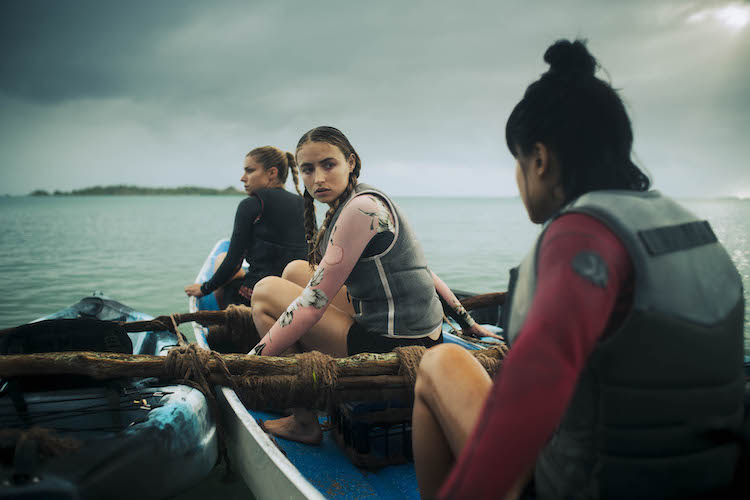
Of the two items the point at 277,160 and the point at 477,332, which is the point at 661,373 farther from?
the point at 277,160

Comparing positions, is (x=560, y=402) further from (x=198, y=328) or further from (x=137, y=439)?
(x=198, y=328)

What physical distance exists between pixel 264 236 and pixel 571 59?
3482 millimetres

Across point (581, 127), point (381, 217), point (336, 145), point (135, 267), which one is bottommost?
point (135, 267)

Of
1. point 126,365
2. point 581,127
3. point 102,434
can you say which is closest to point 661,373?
point 581,127

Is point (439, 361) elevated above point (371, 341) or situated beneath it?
elevated above

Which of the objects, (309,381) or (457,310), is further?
(457,310)

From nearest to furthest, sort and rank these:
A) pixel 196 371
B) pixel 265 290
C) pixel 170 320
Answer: pixel 196 371 < pixel 265 290 < pixel 170 320

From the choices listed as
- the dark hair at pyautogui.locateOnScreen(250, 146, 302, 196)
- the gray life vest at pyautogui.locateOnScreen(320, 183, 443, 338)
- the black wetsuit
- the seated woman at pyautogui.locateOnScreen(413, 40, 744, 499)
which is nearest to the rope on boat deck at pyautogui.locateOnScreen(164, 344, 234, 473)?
the gray life vest at pyautogui.locateOnScreen(320, 183, 443, 338)

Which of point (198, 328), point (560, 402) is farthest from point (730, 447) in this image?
point (198, 328)

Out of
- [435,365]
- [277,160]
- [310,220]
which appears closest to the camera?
[435,365]

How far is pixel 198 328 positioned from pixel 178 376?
1.74 meters

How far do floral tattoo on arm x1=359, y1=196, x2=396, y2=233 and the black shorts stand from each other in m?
0.57

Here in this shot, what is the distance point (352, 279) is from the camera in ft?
7.95

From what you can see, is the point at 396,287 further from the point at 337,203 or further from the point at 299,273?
the point at 299,273
